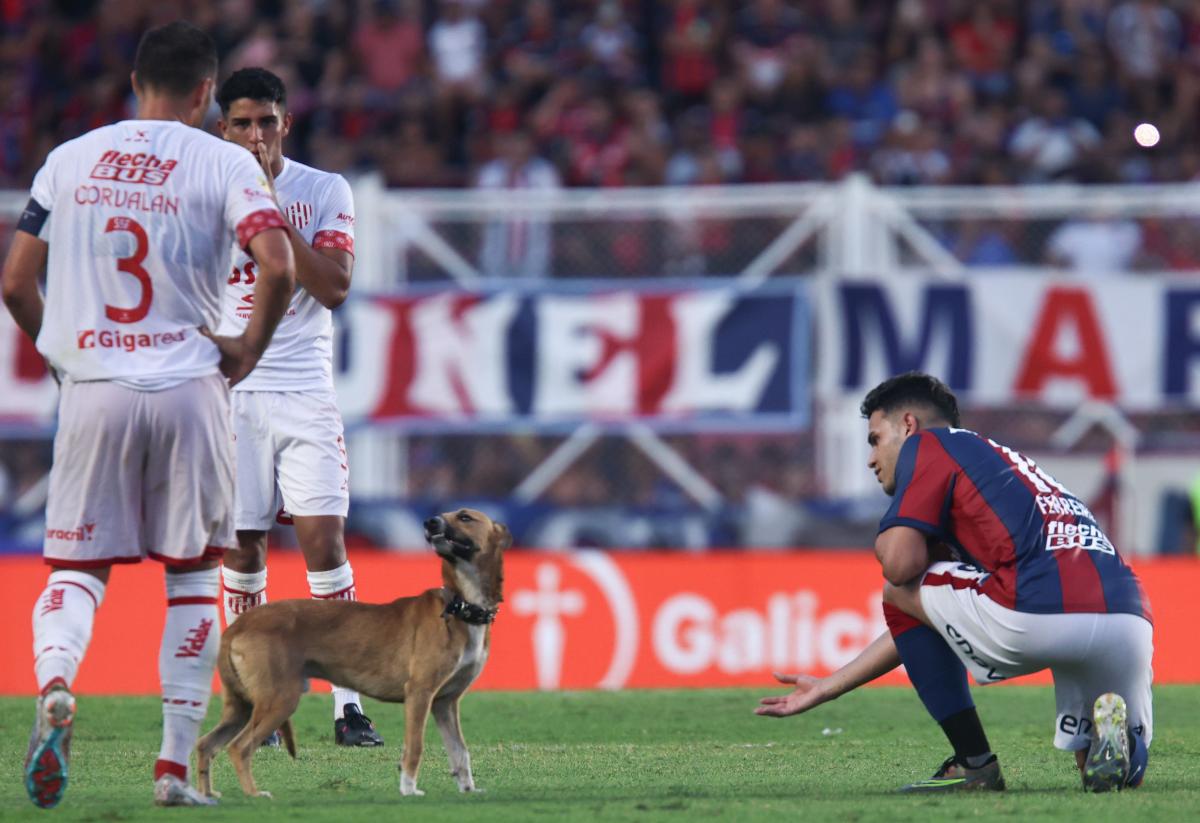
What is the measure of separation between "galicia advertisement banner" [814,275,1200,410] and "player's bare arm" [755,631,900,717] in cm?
743

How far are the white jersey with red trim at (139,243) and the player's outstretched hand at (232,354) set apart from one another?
28 millimetres

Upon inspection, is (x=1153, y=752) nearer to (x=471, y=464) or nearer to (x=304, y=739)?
(x=304, y=739)

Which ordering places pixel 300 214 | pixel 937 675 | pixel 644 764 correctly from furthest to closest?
pixel 300 214 < pixel 644 764 < pixel 937 675

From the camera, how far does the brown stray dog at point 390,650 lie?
6.45m

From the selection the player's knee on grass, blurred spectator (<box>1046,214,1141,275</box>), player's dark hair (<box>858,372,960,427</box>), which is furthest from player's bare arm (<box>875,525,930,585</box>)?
blurred spectator (<box>1046,214,1141,275</box>)

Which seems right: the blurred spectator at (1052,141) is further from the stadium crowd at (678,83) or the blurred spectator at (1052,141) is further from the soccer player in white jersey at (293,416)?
the soccer player in white jersey at (293,416)

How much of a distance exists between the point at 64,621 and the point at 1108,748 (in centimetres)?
321

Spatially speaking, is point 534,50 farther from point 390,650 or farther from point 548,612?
point 390,650

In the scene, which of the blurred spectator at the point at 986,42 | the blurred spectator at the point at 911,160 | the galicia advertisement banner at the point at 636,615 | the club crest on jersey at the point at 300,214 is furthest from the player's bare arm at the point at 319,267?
the blurred spectator at the point at 986,42

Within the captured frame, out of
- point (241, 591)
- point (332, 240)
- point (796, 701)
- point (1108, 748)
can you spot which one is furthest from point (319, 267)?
point (1108, 748)

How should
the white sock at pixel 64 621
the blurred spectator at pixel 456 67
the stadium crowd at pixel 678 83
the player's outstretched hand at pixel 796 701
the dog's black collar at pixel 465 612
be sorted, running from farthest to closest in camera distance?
the blurred spectator at pixel 456 67 < the stadium crowd at pixel 678 83 < the dog's black collar at pixel 465 612 < the player's outstretched hand at pixel 796 701 < the white sock at pixel 64 621

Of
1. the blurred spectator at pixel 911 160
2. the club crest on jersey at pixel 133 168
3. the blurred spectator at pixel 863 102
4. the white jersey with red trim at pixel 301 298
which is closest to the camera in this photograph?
the club crest on jersey at pixel 133 168

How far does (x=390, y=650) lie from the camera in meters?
6.72

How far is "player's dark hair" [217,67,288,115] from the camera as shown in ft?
25.2
